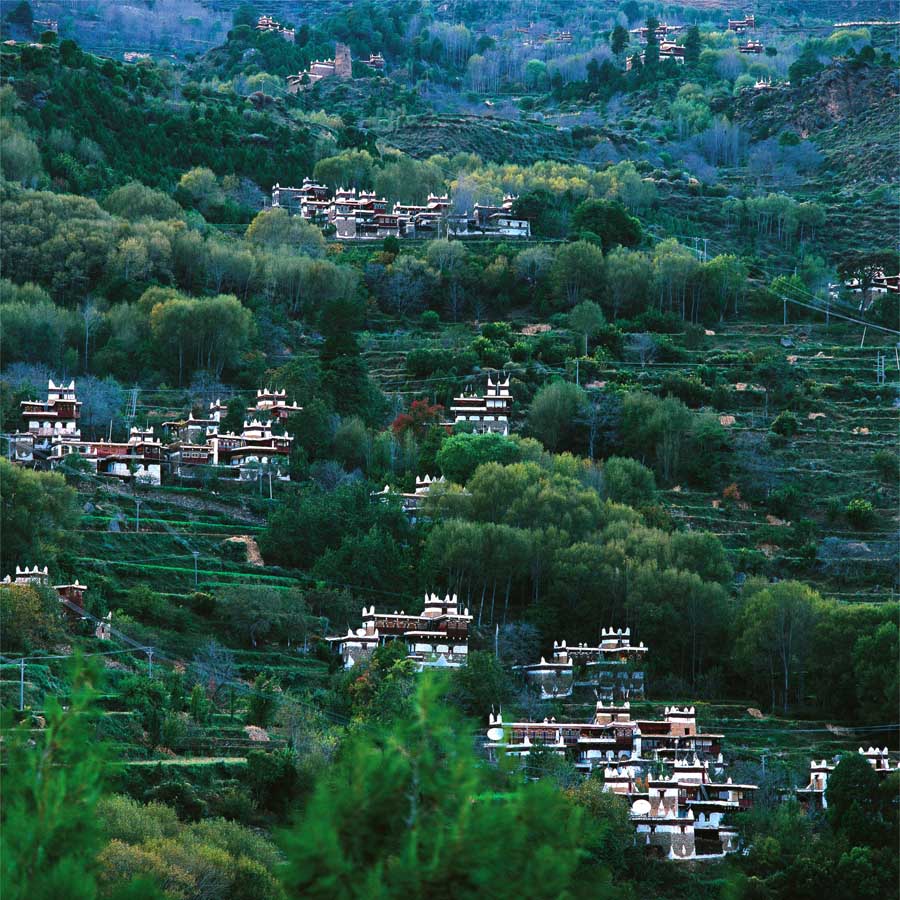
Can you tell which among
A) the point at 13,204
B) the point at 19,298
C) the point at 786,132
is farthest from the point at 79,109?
the point at 786,132

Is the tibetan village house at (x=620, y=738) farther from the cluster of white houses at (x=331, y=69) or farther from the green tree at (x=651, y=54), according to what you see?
the green tree at (x=651, y=54)

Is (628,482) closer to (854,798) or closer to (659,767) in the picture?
(659,767)

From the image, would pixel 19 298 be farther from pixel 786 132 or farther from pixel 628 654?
pixel 786 132

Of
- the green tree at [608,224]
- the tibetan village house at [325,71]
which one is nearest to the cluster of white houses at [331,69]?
Answer: the tibetan village house at [325,71]

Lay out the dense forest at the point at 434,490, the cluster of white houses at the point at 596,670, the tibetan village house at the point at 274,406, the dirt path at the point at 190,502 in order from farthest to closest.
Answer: the tibetan village house at the point at 274,406 < the dirt path at the point at 190,502 < the cluster of white houses at the point at 596,670 < the dense forest at the point at 434,490

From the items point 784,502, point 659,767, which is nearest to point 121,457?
point 784,502

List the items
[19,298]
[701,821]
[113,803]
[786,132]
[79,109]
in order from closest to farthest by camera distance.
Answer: [113,803] < [701,821] < [19,298] < [79,109] < [786,132]
